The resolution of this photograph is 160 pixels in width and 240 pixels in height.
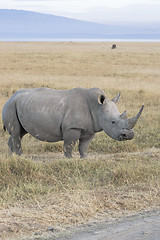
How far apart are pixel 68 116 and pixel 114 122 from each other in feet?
2.68

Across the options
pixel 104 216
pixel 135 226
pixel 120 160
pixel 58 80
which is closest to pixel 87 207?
pixel 104 216

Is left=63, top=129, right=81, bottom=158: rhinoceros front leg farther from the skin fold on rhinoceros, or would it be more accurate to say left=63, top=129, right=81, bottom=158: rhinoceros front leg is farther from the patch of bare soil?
the patch of bare soil

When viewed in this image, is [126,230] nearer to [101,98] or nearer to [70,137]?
[70,137]

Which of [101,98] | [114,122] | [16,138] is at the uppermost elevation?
[101,98]

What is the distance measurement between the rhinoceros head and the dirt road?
8.74 ft

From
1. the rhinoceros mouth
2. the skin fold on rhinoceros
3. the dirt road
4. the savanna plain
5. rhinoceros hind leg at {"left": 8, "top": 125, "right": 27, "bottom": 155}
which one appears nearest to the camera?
the dirt road

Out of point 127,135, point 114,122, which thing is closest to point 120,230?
point 127,135

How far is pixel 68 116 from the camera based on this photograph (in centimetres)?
763

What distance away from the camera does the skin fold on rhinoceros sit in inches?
298

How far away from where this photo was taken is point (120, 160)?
7.68m

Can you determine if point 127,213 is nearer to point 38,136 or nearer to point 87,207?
point 87,207

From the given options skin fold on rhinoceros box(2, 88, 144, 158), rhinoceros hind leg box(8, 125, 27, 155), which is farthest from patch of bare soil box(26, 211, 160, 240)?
rhinoceros hind leg box(8, 125, 27, 155)

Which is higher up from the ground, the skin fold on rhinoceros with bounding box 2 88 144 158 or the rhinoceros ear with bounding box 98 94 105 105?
the rhinoceros ear with bounding box 98 94 105 105

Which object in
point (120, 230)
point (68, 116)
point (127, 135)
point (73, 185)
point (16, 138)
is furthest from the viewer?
point (16, 138)
